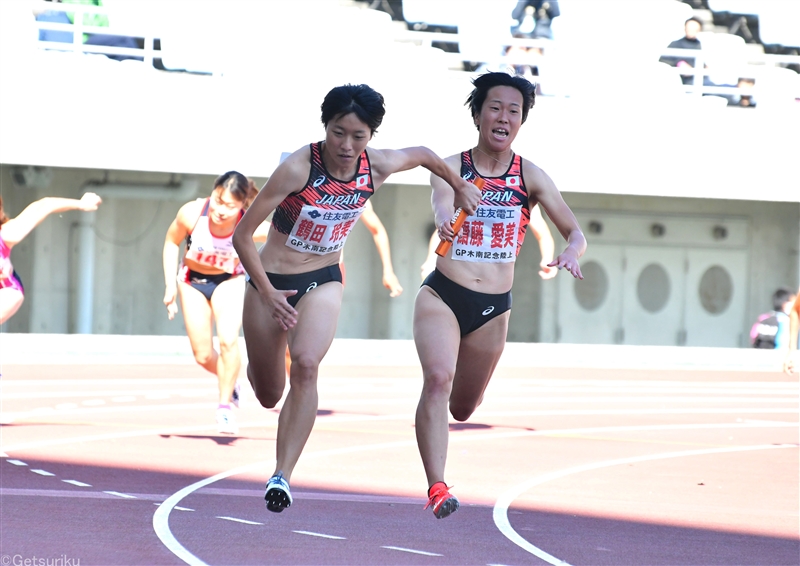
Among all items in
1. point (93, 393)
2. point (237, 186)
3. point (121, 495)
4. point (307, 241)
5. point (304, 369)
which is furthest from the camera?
point (93, 393)

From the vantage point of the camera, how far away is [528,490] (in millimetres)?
8820

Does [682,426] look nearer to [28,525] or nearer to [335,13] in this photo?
[28,525]

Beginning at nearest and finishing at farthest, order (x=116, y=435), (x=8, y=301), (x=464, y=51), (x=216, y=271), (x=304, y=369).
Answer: (x=304, y=369)
(x=8, y=301)
(x=216, y=271)
(x=116, y=435)
(x=464, y=51)

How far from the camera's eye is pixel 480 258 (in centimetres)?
593

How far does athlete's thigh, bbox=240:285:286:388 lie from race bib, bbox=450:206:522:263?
37.2 inches

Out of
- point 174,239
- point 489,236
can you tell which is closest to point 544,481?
point 174,239

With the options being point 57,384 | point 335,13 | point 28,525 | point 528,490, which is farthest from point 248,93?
point 28,525

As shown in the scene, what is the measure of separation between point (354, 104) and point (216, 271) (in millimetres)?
4575

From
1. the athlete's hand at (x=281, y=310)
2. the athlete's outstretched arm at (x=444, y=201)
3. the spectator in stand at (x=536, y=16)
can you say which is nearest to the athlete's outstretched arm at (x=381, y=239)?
the athlete's outstretched arm at (x=444, y=201)

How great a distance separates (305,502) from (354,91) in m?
3.52

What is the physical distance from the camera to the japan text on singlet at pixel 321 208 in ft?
18.1

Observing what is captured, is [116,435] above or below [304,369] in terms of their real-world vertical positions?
below

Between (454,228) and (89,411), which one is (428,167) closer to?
(454,228)

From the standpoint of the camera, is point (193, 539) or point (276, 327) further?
point (193, 539)
